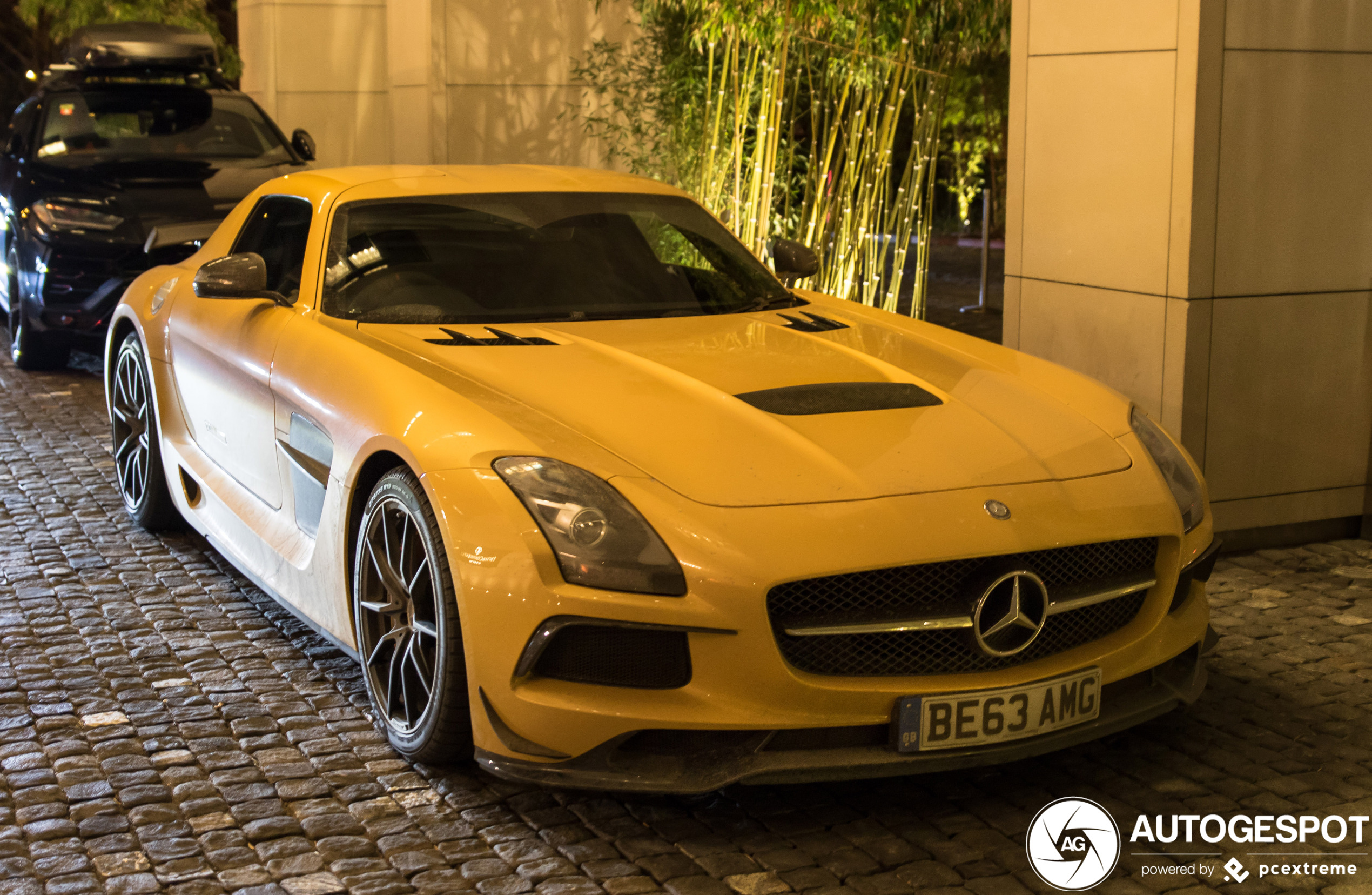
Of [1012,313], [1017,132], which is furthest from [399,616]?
[1017,132]

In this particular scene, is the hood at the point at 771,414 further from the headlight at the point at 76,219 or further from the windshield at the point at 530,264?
the headlight at the point at 76,219

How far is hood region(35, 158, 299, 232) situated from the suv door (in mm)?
3849

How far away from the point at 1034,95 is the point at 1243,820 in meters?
3.29

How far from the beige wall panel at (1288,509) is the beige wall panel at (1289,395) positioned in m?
0.03

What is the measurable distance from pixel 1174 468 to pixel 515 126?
9060mm

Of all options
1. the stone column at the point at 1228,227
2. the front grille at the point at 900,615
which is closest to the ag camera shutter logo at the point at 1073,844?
the front grille at the point at 900,615

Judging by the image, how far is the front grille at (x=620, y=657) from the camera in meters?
2.89

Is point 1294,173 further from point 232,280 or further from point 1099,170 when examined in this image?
point 232,280

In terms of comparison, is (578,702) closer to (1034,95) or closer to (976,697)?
(976,697)

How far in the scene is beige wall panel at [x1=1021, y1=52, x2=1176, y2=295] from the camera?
5066mm

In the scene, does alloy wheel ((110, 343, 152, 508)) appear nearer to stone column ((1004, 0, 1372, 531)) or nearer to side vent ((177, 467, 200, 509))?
side vent ((177, 467, 200, 509))

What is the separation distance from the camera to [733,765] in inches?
114

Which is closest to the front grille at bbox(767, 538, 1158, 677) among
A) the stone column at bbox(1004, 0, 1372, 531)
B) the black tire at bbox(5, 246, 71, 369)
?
the stone column at bbox(1004, 0, 1372, 531)

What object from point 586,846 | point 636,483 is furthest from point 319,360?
point 586,846
